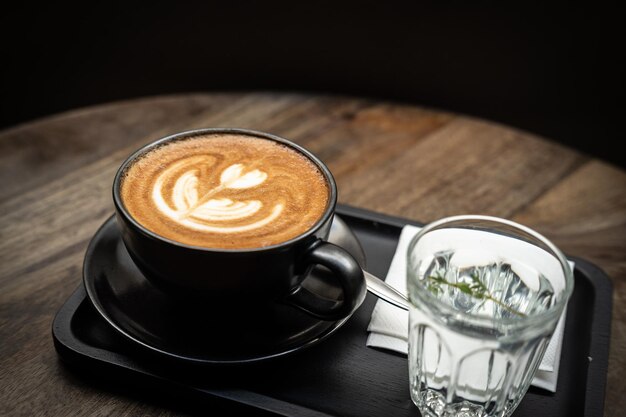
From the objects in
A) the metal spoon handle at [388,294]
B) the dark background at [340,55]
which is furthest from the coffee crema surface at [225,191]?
the dark background at [340,55]

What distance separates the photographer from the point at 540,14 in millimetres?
1858

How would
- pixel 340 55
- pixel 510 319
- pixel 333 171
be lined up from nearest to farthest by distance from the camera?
pixel 510 319 → pixel 333 171 → pixel 340 55

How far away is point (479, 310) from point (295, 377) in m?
0.22

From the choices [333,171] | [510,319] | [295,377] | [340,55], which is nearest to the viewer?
[510,319]

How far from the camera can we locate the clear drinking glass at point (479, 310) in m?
0.68

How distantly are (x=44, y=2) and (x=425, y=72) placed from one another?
3.27 feet

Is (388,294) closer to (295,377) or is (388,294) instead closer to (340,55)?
(295,377)

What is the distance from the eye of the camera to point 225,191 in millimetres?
854

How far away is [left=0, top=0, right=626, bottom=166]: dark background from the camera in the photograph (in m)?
1.78

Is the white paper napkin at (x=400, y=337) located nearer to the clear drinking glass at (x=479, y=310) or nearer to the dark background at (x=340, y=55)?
the clear drinking glass at (x=479, y=310)

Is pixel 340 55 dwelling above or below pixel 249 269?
below

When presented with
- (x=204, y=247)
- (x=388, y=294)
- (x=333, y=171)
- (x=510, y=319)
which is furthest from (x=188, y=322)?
(x=333, y=171)

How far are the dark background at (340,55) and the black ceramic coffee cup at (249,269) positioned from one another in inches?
41.5

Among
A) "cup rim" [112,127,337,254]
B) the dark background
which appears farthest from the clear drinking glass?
the dark background
